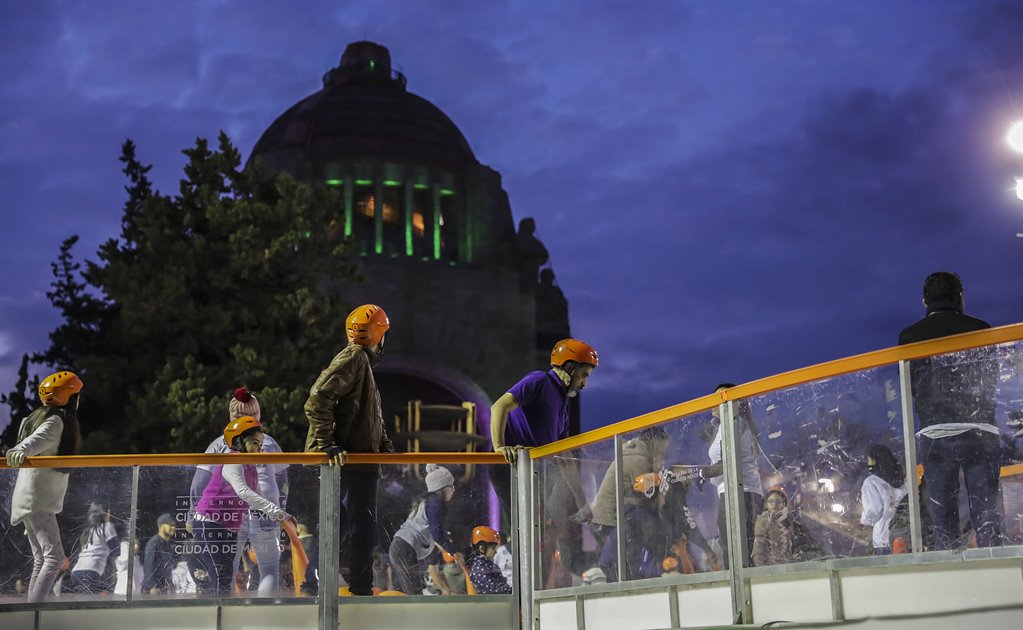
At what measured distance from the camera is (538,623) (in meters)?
9.13

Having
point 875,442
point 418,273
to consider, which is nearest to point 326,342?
point 418,273

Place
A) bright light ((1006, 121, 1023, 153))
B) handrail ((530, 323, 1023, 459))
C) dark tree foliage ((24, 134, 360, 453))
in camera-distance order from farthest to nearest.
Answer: dark tree foliage ((24, 134, 360, 453)) → bright light ((1006, 121, 1023, 153)) → handrail ((530, 323, 1023, 459))

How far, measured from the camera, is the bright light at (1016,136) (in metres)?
15.4

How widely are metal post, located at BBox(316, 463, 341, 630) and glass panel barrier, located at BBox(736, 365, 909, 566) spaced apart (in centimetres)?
340

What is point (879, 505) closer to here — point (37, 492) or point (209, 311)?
point (37, 492)

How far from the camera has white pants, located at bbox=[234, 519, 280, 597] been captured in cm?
934

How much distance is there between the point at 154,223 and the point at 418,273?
47.0ft

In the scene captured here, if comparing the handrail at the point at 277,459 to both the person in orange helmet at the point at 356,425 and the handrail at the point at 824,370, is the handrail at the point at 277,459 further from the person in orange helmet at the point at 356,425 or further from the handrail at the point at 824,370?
the handrail at the point at 824,370

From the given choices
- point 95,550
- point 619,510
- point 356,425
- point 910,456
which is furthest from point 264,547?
point 910,456

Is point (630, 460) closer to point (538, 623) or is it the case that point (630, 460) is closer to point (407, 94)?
point (538, 623)

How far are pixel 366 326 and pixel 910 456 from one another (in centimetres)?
478

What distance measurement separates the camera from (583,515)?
863 cm

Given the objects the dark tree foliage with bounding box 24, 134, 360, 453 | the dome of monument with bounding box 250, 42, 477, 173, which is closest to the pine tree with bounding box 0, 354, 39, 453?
the dark tree foliage with bounding box 24, 134, 360, 453

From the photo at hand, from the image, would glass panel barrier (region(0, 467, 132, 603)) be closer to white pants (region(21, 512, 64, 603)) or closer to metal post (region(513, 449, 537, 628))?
white pants (region(21, 512, 64, 603))
